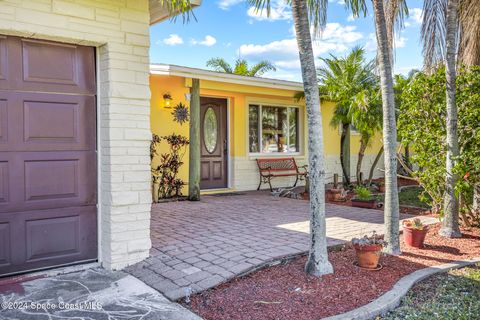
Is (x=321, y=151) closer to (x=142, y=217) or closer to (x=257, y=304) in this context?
(x=257, y=304)

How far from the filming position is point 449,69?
509 centimetres

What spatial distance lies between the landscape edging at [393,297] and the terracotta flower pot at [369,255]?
1.03 feet

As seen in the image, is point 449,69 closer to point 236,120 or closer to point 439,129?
point 439,129

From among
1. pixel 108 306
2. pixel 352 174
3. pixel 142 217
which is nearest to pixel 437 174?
pixel 142 217

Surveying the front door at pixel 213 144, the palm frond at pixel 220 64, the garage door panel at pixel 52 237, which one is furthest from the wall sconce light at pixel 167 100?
the palm frond at pixel 220 64

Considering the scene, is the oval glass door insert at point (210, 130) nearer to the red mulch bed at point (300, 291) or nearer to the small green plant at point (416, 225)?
the small green plant at point (416, 225)

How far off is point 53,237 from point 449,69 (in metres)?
5.20

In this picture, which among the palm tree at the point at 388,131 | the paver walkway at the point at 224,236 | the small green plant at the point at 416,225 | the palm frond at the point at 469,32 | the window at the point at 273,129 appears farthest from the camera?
the window at the point at 273,129

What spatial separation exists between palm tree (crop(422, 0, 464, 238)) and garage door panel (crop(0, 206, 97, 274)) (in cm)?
456

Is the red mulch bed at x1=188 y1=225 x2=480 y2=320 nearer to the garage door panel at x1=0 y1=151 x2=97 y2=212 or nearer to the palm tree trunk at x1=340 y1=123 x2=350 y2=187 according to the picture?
the garage door panel at x1=0 y1=151 x2=97 y2=212

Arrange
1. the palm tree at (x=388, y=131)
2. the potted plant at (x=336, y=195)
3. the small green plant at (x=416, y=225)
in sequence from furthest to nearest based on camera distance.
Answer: the potted plant at (x=336, y=195) < the small green plant at (x=416, y=225) < the palm tree at (x=388, y=131)

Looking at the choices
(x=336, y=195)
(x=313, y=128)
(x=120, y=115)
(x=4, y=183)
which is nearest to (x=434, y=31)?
(x=313, y=128)

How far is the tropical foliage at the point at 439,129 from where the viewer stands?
529 centimetres

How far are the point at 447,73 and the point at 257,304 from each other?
402 cm
